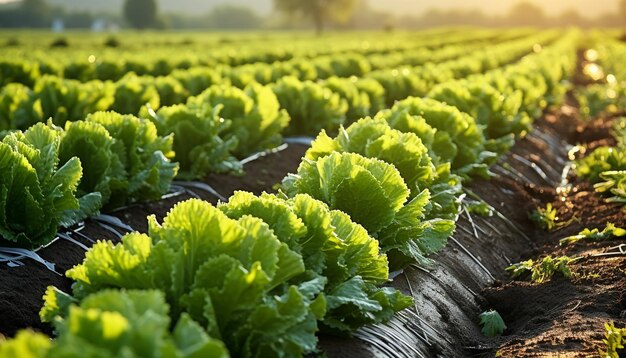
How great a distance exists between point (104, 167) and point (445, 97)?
5.21 metres

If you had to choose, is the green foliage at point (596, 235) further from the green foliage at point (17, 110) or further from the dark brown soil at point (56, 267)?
the green foliage at point (17, 110)

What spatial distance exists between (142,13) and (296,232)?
102m

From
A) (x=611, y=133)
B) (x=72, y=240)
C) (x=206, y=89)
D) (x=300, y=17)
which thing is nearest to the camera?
(x=72, y=240)

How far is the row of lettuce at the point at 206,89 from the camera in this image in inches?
359

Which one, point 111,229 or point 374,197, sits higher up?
point 374,197

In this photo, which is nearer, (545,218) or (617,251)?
(617,251)

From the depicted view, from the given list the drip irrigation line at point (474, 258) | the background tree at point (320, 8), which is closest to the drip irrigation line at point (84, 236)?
the drip irrigation line at point (474, 258)

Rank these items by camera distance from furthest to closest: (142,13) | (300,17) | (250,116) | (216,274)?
1. (142,13)
2. (300,17)
3. (250,116)
4. (216,274)

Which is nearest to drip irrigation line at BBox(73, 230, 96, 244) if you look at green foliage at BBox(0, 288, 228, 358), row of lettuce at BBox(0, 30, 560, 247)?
row of lettuce at BBox(0, 30, 560, 247)

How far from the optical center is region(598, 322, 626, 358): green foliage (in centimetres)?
410

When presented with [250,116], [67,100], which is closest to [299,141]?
[250,116]

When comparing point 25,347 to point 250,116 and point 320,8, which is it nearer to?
point 250,116

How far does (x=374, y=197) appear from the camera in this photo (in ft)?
15.4

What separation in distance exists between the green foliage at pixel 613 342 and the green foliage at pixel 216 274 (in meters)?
1.66
